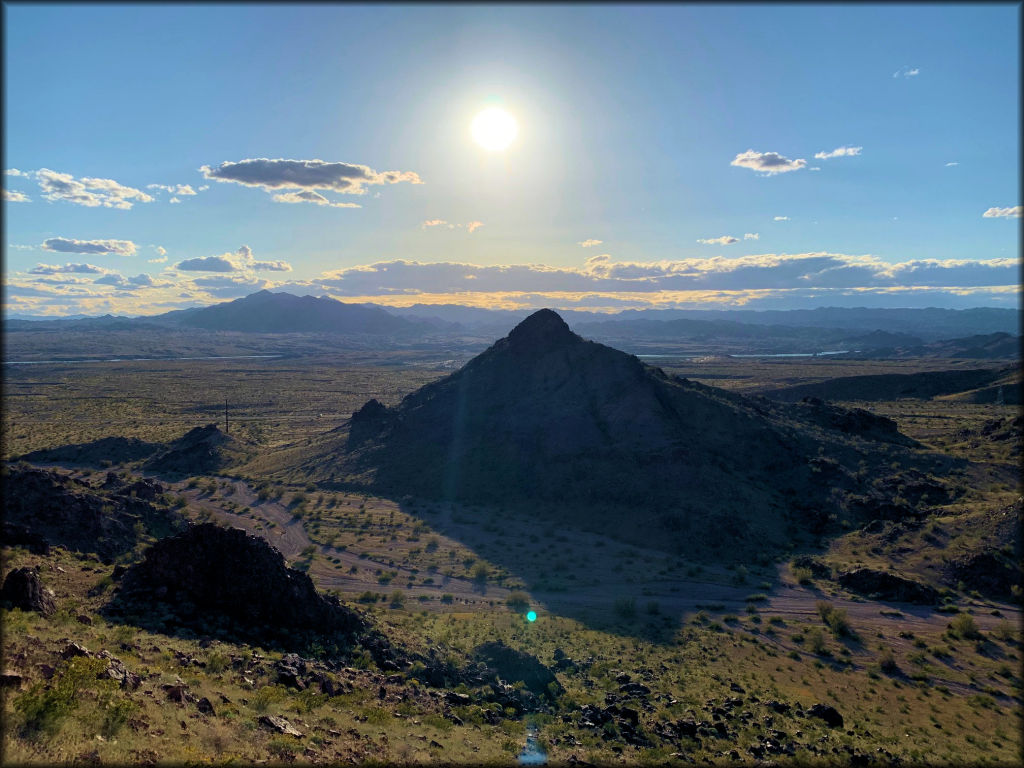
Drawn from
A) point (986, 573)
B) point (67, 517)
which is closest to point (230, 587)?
point (67, 517)

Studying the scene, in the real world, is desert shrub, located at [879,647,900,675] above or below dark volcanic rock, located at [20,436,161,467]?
below

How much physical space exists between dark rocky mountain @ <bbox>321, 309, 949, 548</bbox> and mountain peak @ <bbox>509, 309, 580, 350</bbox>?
168mm

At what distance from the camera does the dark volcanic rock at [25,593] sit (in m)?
16.9

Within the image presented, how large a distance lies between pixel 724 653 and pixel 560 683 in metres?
8.58

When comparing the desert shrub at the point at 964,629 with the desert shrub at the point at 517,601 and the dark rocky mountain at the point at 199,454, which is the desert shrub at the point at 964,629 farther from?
the dark rocky mountain at the point at 199,454

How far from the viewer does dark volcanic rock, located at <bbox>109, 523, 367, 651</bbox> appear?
21172 millimetres

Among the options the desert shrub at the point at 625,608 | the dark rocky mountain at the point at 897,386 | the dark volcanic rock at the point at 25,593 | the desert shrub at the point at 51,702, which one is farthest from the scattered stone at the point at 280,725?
the dark rocky mountain at the point at 897,386

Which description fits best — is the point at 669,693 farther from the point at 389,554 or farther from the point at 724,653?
the point at 389,554

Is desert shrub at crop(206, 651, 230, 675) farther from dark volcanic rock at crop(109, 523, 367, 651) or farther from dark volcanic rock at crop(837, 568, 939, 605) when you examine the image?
dark volcanic rock at crop(837, 568, 939, 605)

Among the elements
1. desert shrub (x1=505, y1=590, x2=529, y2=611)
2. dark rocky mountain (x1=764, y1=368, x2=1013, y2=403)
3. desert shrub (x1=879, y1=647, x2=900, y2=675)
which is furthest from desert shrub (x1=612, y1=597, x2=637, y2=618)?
dark rocky mountain (x1=764, y1=368, x2=1013, y2=403)

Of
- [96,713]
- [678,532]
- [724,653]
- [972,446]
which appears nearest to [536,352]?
[678,532]

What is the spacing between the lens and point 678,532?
39781 mm

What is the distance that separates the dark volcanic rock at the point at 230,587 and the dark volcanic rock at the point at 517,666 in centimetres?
543

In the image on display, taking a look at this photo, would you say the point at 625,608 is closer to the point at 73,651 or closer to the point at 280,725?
the point at 280,725
